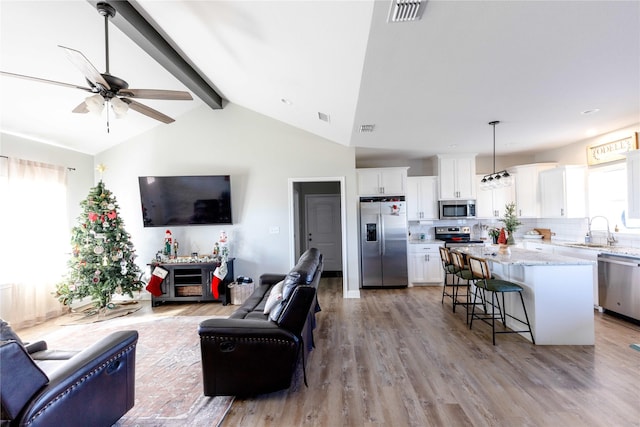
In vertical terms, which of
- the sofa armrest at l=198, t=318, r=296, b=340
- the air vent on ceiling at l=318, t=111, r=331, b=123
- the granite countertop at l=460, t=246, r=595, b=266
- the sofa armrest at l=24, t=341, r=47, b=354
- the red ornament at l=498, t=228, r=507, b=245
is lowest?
the sofa armrest at l=24, t=341, r=47, b=354

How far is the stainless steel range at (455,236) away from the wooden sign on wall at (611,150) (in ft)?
7.23

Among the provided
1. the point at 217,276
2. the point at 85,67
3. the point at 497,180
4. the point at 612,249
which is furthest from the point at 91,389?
the point at 612,249

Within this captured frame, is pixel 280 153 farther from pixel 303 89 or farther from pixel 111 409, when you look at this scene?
pixel 111 409

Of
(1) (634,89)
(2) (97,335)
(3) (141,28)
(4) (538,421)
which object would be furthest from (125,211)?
(1) (634,89)

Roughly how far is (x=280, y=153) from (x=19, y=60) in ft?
10.7

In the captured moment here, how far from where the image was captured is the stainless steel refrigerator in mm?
5195

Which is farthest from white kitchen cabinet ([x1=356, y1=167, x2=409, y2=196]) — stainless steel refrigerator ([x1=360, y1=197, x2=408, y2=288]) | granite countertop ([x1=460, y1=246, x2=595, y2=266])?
granite countertop ([x1=460, y1=246, x2=595, y2=266])

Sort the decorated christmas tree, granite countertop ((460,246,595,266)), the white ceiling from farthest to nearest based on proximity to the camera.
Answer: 1. the decorated christmas tree
2. granite countertop ((460,246,595,266))
3. the white ceiling

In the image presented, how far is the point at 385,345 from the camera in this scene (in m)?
2.99

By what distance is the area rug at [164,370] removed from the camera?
6.50 feet

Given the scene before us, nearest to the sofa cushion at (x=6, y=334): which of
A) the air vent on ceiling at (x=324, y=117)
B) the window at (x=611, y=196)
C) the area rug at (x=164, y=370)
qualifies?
the area rug at (x=164, y=370)

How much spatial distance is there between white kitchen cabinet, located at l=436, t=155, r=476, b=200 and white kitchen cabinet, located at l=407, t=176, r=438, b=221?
0.19 meters

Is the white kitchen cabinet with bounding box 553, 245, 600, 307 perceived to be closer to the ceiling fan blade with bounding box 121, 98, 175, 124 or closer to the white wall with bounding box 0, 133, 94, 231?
the ceiling fan blade with bounding box 121, 98, 175, 124

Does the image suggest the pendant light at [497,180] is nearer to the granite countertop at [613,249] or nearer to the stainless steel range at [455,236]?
the granite countertop at [613,249]
